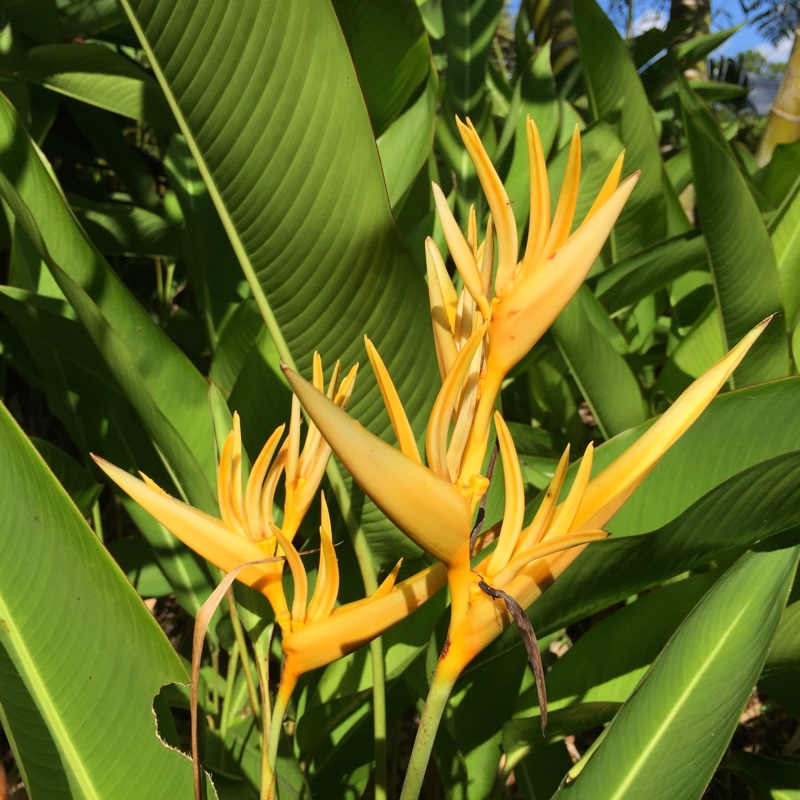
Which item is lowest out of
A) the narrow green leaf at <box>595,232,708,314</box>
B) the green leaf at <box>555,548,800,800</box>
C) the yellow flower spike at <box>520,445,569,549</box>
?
the green leaf at <box>555,548,800,800</box>

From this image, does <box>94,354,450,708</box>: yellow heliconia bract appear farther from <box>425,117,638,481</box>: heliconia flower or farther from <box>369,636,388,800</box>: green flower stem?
<box>369,636,388,800</box>: green flower stem

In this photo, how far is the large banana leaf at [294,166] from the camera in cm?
63

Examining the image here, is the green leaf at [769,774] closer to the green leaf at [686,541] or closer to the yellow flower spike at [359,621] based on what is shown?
the green leaf at [686,541]

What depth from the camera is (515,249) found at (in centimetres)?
42

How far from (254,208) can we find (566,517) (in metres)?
0.41

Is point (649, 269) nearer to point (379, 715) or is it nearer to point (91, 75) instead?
point (379, 715)

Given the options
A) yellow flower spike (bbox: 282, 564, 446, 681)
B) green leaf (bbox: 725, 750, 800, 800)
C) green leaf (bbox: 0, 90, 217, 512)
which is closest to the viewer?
yellow flower spike (bbox: 282, 564, 446, 681)

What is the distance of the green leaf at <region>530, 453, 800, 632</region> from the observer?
0.57 meters

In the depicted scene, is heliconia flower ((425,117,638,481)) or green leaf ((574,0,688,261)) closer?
heliconia flower ((425,117,638,481))

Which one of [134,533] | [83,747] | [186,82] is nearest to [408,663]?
[83,747]

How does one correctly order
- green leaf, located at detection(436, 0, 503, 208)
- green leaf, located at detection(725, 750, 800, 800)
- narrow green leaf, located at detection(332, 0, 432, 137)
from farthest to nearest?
green leaf, located at detection(436, 0, 503, 208) < narrow green leaf, located at detection(332, 0, 432, 137) < green leaf, located at detection(725, 750, 800, 800)

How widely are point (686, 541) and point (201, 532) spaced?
1.26ft

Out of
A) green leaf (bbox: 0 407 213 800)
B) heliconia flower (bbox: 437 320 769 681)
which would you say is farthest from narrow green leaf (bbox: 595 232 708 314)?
green leaf (bbox: 0 407 213 800)

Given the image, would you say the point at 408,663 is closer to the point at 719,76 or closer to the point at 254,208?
the point at 254,208
